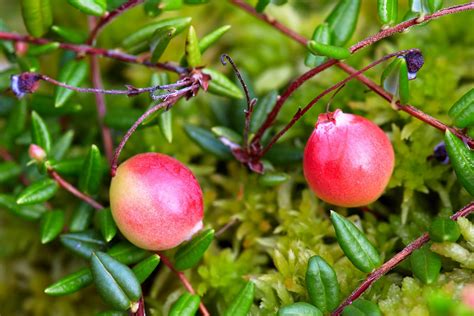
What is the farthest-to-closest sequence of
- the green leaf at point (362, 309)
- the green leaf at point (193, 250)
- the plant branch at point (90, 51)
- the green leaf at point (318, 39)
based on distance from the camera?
the plant branch at point (90, 51), the green leaf at point (318, 39), the green leaf at point (193, 250), the green leaf at point (362, 309)

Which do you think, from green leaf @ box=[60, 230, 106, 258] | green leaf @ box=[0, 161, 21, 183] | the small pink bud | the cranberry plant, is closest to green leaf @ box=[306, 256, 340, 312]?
the cranberry plant

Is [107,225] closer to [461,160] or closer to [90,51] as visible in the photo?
[90,51]

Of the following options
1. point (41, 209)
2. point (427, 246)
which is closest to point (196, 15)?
point (41, 209)

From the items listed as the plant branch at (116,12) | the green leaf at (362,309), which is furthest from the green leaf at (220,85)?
the green leaf at (362,309)

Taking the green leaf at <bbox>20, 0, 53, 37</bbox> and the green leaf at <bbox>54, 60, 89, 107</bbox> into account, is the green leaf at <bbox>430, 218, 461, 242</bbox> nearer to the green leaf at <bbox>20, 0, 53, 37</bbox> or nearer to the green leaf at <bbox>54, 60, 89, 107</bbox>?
the green leaf at <bbox>54, 60, 89, 107</bbox>

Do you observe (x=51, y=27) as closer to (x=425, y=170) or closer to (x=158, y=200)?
(x=158, y=200)

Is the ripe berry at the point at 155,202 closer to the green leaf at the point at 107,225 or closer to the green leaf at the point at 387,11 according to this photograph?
the green leaf at the point at 107,225

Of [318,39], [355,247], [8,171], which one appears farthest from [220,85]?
[8,171]
